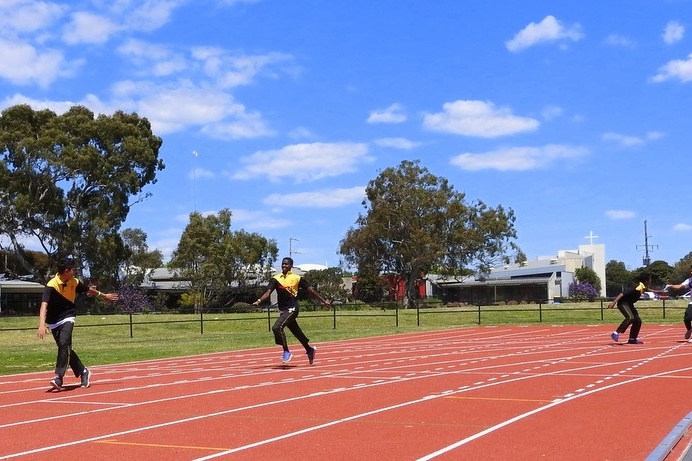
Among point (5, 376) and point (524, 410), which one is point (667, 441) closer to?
point (524, 410)

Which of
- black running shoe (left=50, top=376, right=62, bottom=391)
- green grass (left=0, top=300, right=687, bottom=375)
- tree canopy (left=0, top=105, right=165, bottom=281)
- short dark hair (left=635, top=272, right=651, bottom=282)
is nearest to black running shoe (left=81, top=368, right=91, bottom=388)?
black running shoe (left=50, top=376, right=62, bottom=391)

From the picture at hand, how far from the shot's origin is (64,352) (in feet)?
40.5

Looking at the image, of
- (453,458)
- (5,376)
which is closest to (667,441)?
(453,458)

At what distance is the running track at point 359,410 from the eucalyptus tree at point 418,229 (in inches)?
2214

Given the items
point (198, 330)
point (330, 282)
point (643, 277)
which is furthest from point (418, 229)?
point (643, 277)

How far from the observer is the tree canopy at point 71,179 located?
186 ft

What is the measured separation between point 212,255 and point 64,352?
57.7 meters

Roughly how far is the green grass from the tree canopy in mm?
11313

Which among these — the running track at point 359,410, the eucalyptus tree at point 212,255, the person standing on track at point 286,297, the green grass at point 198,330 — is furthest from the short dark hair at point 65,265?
the eucalyptus tree at point 212,255

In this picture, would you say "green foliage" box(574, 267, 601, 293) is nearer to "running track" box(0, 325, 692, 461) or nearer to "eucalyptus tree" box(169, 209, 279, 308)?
"eucalyptus tree" box(169, 209, 279, 308)

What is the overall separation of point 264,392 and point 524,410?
3.65 meters

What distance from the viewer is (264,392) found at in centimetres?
1154

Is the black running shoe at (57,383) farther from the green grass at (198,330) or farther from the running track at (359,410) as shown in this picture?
A: the green grass at (198,330)

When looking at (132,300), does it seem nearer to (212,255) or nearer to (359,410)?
(212,255)
